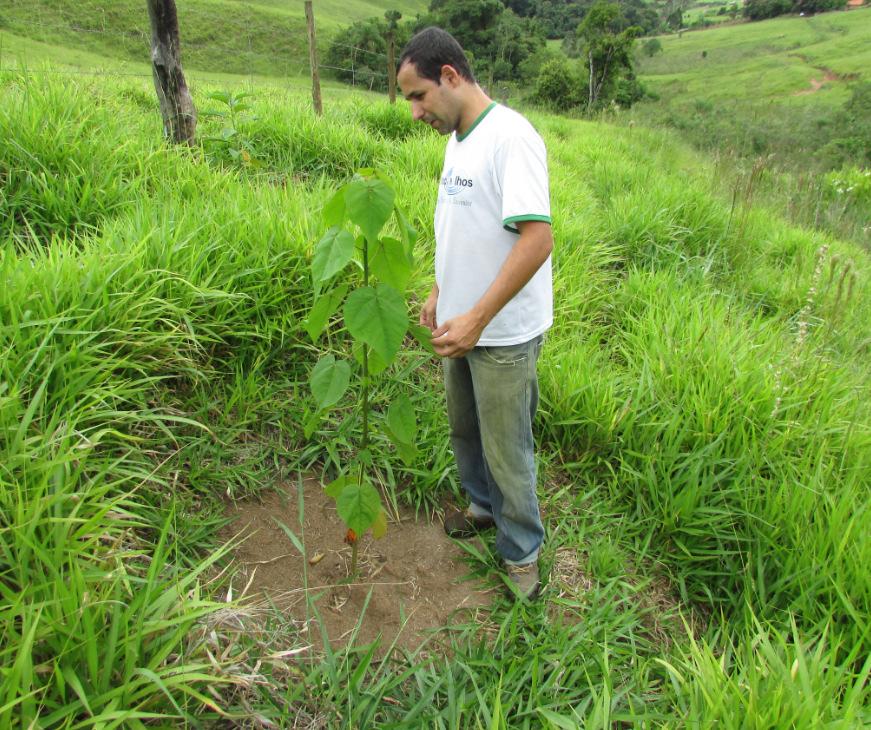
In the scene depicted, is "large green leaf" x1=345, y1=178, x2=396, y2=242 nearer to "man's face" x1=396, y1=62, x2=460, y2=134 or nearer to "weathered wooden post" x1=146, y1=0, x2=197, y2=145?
"man's face" x1=396, y1=62, x2=460, y2=134

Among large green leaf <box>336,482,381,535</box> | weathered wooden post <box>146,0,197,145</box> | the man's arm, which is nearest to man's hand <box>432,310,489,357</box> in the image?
the man's arm

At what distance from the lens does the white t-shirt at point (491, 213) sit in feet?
5.08

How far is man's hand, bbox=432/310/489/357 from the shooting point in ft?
5.27

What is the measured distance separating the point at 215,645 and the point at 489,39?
36116 millimetres

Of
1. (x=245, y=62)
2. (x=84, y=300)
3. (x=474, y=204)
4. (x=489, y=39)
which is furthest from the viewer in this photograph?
(x=489, y=39)

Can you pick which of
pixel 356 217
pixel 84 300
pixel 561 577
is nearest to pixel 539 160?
pixel 356 217

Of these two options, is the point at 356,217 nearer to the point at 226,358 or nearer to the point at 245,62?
the point at 226,358

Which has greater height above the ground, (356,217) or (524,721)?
(356,217)

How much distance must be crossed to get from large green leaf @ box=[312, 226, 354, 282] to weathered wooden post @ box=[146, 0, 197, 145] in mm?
2844

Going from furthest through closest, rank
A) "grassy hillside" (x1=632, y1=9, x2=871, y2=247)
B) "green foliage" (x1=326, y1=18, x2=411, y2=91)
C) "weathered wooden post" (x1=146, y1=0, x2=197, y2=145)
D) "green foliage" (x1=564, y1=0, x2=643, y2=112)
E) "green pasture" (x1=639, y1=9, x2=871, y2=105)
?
"green pasture" (x1=639, y1=9, x2=871, y2=105)
"green foliage" (x1=326, y1=18, x2=411, y2=91)
"green foliage" (x1=564, y1=0, x2=643, y2=112)
"grassy hillside" (x1=632, y1=9, x2=871, y2=247)
"weathered wooden post" (x1=146, y1=0, x2=197, y2=145)

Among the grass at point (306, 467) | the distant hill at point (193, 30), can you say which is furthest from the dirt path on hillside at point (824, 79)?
the grass at point (306, 467)

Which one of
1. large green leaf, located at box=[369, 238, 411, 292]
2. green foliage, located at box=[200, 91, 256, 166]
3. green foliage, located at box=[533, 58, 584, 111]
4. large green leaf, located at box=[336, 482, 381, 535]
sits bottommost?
large green leaf, located at box=[336, 482, 381, 535]

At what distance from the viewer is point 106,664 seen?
1.25 metres

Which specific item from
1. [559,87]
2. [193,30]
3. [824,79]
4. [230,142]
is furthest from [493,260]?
[824,79]
